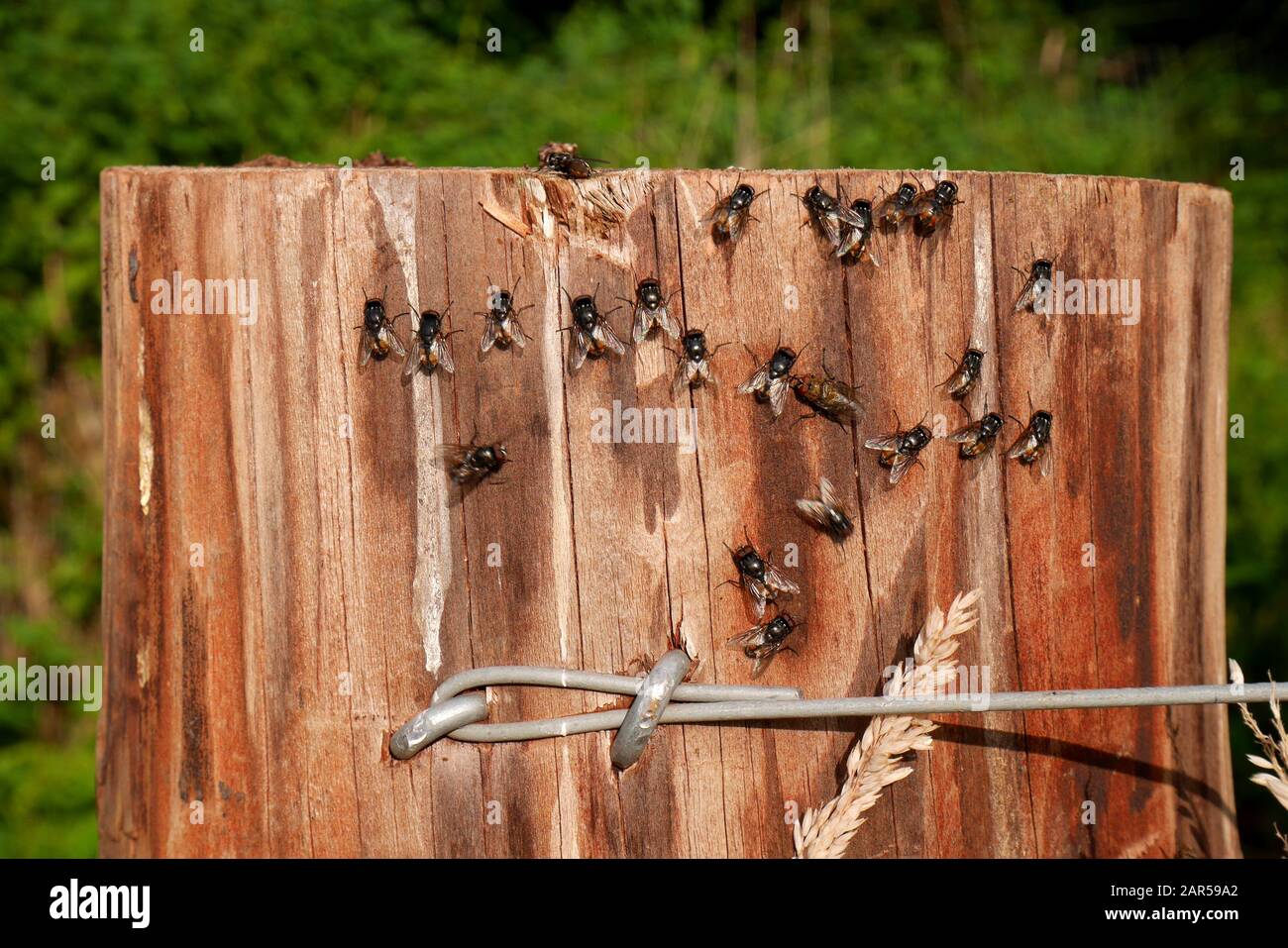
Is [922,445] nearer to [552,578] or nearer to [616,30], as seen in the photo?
[552,578]

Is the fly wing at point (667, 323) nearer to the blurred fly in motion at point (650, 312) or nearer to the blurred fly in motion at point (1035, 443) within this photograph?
the blurred fly in motion at point (650, 312)

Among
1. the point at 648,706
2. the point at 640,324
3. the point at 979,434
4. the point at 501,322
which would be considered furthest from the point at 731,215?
the point at 648,706

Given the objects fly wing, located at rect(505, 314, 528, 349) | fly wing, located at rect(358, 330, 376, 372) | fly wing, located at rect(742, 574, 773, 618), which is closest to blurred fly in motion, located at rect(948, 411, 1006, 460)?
fly wing, located at rect(742, 574, 773, 618)

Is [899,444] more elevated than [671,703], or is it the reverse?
[899,444]

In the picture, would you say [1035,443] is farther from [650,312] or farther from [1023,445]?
[650,312]

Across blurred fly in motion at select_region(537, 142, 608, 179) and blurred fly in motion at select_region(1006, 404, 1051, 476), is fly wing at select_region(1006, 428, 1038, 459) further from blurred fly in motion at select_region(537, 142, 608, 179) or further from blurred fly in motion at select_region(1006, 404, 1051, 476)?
blurred fly in motion at select_region(537, 142, 608, 179)

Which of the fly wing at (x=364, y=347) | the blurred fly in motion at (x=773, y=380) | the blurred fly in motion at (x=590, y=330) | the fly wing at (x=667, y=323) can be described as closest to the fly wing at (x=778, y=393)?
the blurred fly in motion at (x=773, y=380)
